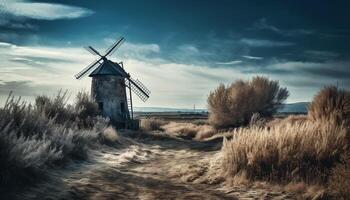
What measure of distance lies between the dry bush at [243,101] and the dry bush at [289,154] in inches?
965

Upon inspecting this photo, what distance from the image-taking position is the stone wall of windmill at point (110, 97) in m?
37.4

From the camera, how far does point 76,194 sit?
8.52 meters

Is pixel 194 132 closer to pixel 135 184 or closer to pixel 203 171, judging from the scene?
pixel 203 171

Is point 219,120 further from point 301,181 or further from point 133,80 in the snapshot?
point 301,181

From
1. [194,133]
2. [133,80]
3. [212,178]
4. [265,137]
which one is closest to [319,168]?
[265,137]

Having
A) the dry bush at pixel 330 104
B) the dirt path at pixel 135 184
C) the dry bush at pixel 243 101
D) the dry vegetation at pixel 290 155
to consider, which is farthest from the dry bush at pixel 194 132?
the dry vegetation at pixel 290 155

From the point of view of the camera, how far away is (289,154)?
9.74m

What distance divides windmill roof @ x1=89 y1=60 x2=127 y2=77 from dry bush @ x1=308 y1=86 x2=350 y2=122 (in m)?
24.0

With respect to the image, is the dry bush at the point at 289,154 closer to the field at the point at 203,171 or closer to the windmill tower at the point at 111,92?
the field at the point at 203,171

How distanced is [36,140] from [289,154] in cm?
701

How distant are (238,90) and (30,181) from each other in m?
28.4

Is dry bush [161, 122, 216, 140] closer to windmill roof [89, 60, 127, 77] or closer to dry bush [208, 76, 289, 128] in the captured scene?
dry bush [208, 76, 289, 128]

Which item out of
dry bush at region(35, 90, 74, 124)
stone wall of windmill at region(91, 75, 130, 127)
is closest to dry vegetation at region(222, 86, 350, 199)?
dry bush at region(35, 90, 74, 124)

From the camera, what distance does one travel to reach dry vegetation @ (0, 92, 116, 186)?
838 centimetres
